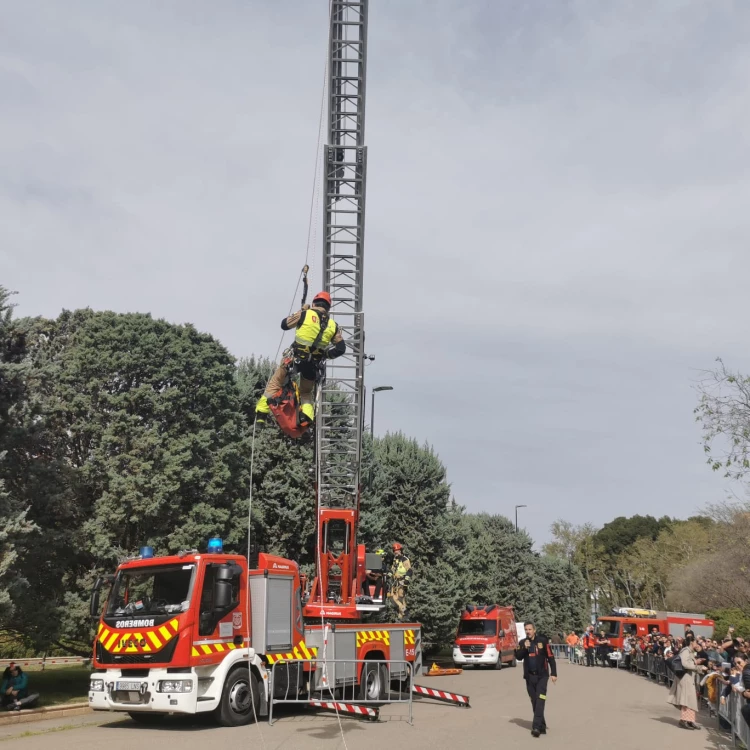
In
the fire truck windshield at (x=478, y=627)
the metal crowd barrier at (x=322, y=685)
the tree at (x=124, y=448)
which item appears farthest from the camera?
the fire truck windshield at (x=478, y=627)

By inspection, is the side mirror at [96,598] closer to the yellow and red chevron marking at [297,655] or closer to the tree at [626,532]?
the yellow and red chevron marking at [297,655]

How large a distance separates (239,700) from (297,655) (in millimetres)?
1671

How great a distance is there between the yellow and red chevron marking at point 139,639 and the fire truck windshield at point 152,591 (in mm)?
→ 271

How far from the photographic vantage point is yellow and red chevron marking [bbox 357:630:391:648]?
15.7m

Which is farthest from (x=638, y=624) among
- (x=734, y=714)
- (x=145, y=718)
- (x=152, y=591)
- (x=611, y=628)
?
(x=152, y=591)

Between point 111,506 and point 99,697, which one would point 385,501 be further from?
point 99,697

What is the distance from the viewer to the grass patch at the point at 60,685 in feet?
59.6

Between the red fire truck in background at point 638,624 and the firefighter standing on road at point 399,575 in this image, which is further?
the red fire truck in background at point 638,624

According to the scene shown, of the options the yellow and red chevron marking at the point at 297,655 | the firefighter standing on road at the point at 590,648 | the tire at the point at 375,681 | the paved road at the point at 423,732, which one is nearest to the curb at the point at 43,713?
the paved road at the point at 423,732

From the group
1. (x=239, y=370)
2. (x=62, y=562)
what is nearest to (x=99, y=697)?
(x=62, y=562)

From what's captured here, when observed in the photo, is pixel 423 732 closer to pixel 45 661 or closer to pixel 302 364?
pixel 302 364

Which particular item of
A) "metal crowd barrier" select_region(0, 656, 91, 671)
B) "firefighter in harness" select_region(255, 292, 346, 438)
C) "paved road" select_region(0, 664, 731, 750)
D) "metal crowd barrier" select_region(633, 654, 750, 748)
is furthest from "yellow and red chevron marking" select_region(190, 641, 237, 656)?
"metal crowd barrier" select_region(0, 656, 91, 671)

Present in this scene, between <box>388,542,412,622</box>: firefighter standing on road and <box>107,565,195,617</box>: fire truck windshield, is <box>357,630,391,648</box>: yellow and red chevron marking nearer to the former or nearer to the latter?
<box>107,565,195,617</box>: fire truck windshield

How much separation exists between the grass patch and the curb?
1143 millimetres
